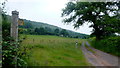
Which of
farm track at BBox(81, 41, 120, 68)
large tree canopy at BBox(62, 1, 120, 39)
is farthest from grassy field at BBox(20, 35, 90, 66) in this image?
large tree canopy at BBox(62, 1, 120, 39)

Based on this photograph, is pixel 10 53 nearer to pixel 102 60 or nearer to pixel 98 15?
pixel 102 60

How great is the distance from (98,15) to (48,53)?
543 cm

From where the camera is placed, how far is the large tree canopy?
5577 millimetres

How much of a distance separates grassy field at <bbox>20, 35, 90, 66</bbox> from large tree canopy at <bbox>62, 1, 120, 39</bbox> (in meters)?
2.36

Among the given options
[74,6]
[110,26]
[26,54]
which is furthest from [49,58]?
[74,6]

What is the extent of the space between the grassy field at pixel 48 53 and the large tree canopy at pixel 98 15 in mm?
2361

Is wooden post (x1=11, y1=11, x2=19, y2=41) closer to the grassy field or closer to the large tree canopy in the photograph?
the grassy field

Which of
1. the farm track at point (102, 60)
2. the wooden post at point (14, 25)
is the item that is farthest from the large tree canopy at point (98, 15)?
the wooden post at point (14, 25)

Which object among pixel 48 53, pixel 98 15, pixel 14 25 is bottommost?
pixel 48 53

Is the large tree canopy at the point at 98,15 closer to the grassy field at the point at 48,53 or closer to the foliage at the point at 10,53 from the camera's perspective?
the grassy field at the point at 48,53

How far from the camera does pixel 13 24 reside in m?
2.39

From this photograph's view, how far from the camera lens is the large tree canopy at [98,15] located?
18.3ft

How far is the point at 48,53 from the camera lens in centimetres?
288

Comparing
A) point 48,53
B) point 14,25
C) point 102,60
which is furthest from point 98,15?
point 14,25
